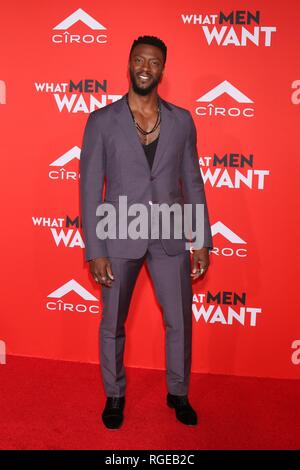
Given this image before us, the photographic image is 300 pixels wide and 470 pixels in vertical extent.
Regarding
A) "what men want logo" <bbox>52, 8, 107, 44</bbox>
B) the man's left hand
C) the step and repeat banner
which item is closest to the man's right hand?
the man's left hand

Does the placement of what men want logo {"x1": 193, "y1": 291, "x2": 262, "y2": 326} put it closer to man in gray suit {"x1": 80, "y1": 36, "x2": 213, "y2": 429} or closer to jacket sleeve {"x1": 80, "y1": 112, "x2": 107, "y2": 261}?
man in gray suit {"x1": 80, "y1": 36, "x2": 213, "y2": 429}

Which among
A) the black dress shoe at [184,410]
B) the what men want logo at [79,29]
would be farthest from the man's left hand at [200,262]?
the what men want logo at [79,29]

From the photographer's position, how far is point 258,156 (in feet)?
9.57

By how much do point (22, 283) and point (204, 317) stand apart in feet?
3.87

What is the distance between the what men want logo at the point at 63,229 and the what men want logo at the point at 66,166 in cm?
24

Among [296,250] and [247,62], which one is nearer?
[247,62]

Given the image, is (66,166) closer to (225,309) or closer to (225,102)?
(225,102)

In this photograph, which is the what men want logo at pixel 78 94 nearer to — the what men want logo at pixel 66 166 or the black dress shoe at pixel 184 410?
the what men want logo at pixel 66 166

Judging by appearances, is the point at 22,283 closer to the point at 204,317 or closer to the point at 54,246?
the point at 54,246

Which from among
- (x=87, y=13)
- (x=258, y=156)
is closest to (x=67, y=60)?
(x=87, y=13)

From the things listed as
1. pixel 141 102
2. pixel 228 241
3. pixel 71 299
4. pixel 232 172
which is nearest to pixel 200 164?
pixel 232 172

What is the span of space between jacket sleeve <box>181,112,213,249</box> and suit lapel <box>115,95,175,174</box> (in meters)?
0.13

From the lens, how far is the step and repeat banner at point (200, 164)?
283 centimetres

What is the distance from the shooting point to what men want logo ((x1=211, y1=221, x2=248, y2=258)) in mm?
3041
